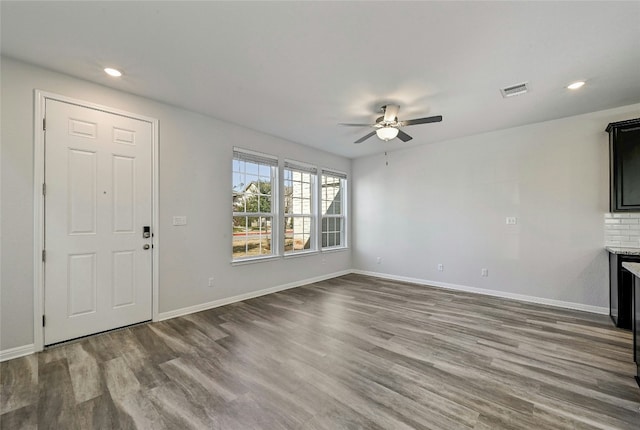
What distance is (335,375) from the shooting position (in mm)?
2227

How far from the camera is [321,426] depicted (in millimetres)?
1676

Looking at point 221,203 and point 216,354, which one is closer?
point 216,354

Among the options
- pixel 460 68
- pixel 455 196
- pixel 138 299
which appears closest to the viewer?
pixel 460 68

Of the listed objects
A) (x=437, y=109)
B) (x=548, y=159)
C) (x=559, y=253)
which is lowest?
(x=559, y=253)

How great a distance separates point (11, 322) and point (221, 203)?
2.40 metres

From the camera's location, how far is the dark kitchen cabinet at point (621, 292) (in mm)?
3152

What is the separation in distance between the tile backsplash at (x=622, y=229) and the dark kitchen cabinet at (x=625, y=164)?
178 millimetres

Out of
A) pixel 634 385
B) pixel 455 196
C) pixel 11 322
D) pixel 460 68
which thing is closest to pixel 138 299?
pixel 11 322

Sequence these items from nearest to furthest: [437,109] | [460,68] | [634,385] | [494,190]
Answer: [634,385]
[460,68]
[437,109]
[494,190]

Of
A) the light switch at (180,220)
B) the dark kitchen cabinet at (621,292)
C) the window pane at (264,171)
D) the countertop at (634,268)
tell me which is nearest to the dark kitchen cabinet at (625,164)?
the dark kitchen cabinet at (621,292)

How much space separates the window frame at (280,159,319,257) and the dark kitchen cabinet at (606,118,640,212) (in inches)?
176

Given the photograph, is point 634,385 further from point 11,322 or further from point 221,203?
point 11,322

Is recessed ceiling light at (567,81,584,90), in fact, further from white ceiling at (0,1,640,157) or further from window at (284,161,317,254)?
window at (284,161,317,254)

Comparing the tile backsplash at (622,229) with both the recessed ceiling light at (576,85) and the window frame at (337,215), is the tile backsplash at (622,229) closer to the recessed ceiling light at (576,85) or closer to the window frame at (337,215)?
the recessed ceiling light at (576,85)
